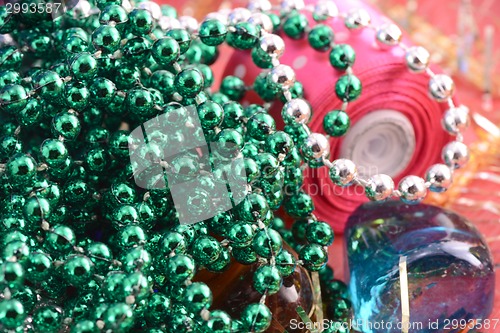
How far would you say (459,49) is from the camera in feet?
3.02

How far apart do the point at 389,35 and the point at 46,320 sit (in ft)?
1.33

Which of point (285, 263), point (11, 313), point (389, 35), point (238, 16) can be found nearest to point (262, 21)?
point (238, 16)

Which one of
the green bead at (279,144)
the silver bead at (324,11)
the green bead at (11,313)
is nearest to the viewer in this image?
the green bead at (11,313)

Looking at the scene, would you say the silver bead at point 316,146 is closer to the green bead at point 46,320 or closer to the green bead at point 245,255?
the green bead at point 245,255

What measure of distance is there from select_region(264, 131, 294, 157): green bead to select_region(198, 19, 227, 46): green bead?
10 centimetres

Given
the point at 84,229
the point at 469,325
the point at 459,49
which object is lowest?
the point at 469,325

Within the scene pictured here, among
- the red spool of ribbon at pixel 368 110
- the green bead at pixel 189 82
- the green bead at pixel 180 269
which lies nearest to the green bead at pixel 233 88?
the red spool of ribbon at pixel 368 110

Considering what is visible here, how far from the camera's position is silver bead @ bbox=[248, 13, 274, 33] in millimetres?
629

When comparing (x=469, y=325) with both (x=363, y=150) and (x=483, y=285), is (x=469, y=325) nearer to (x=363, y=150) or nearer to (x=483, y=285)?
(x=483, y=285)

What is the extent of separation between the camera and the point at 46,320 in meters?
0.49

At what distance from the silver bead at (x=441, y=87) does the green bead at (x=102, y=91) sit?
313 millimetres

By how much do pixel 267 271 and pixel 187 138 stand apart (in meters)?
0.13

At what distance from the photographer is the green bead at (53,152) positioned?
524 mm

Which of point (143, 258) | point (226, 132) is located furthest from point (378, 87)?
point (143, 258)
